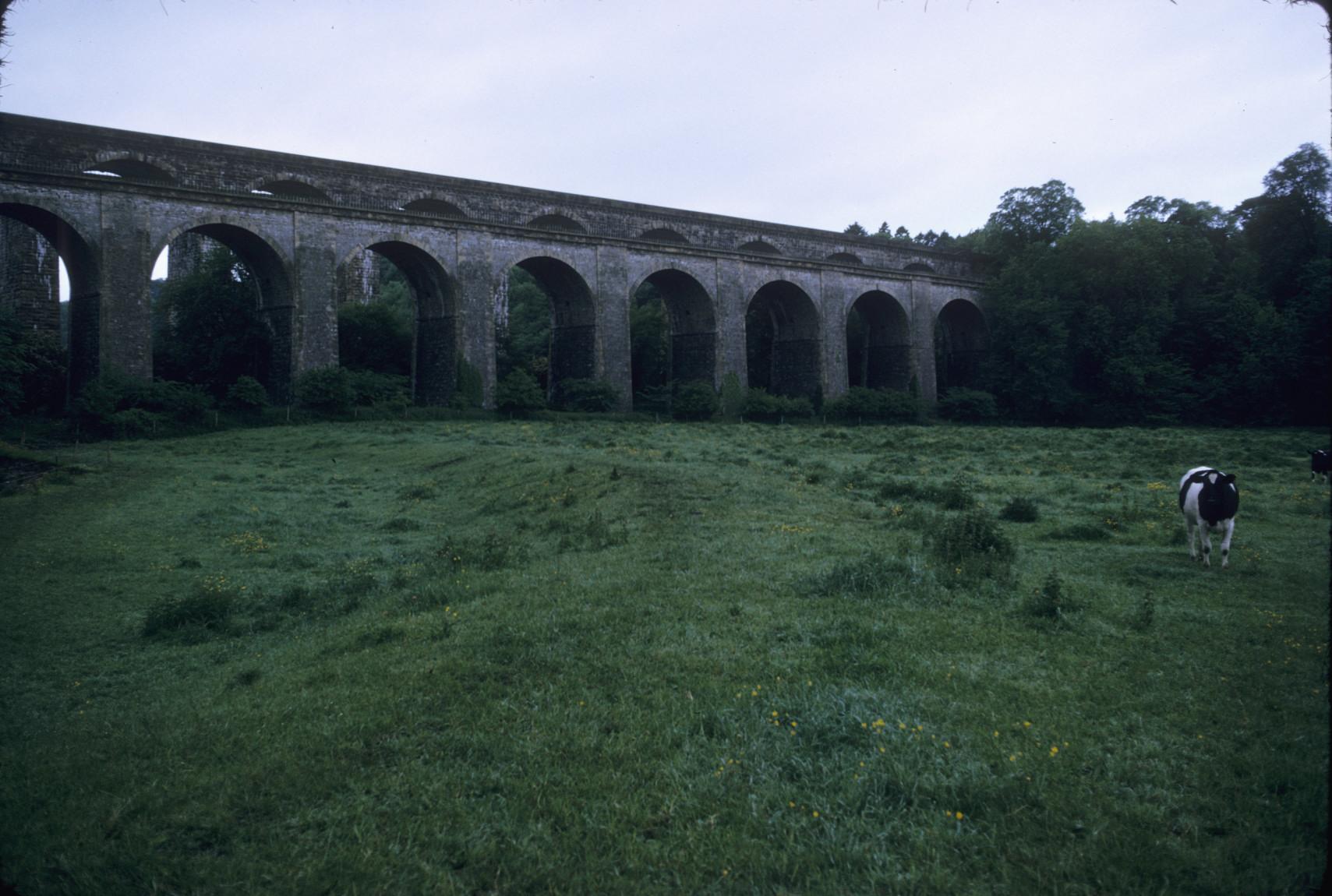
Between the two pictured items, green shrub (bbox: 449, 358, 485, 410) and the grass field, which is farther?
green shrub (bbox: 449, 358, 485, 410)

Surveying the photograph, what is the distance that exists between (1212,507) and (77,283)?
3723 cm

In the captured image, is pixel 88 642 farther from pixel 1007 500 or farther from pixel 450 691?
pixel 1007 500

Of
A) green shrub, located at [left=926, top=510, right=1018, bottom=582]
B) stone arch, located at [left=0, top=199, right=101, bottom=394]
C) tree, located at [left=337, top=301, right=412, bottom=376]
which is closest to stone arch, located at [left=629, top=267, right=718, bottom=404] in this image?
tree, located at [left=337, top=301, right=412, bottom=376]

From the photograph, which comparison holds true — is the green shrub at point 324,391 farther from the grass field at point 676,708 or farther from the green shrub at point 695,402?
the grass field at point 676,708

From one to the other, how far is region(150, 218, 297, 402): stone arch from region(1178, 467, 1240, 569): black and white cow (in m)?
33.0

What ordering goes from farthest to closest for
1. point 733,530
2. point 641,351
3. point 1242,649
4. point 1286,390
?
point 641,351, point 1286,390, point 733,530, point 1242,649

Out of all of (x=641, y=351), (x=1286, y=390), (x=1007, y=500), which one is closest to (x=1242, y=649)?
(x=1007, y=500)

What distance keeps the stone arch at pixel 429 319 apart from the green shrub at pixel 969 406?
31.2m

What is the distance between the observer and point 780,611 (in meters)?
8.20

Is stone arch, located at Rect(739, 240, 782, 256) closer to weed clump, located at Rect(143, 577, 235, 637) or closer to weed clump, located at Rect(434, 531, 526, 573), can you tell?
weed clump, located at Rect(434, 531, 526, 573)

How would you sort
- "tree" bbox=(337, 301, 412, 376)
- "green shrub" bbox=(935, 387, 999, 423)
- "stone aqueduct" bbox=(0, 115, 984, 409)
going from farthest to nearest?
"green shrub" bbox=(935, 387, 999, 423), "tree" bbox=(337, 301, 412, 376), "stone aqueduct" bbox=(0, 115, 984, 409)

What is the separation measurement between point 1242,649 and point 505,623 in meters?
6.48

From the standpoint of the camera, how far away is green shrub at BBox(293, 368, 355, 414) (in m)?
34.0

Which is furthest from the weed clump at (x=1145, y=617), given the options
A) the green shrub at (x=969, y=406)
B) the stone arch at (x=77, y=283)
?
the green shrub at (x=969, y=406)
